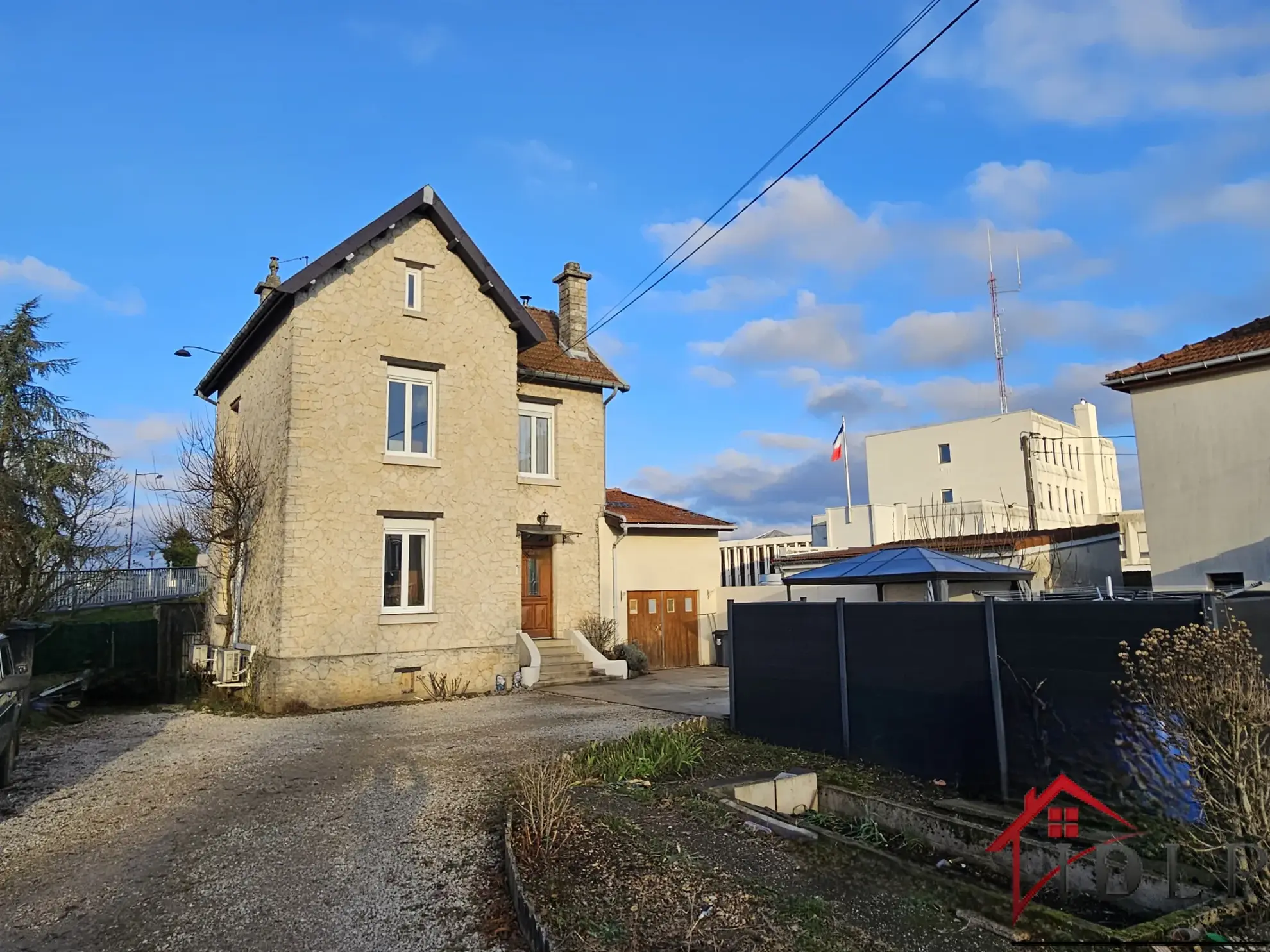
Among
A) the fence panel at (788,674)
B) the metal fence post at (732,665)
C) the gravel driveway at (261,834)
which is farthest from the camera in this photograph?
the metal fence post at (732,665)

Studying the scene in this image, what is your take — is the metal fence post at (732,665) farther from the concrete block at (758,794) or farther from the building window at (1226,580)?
the building window at (1226,580)

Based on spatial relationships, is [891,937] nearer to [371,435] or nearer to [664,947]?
[664,947]

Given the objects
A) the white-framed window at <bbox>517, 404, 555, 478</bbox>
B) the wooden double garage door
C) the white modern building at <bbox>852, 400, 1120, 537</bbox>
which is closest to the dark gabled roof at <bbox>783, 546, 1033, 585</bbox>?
the wooden double garage door

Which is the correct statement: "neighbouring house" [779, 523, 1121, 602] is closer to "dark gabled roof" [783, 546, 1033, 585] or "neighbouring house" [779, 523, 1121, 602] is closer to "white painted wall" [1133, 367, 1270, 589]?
"white painted wall" [1133, 367, 1270, 589]

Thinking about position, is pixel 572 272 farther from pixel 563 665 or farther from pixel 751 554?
pixel 751 554

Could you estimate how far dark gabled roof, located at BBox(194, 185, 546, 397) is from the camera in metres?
14.9

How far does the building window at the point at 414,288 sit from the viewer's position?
53.2ft

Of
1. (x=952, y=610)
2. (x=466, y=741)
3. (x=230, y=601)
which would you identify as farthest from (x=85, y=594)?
(x=952, y=610)

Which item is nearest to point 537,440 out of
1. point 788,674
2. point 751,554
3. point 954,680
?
point 788,674

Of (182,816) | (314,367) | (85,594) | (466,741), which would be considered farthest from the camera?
(85,594)

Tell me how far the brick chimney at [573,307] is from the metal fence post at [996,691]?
45.2 feet

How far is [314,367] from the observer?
48.8 feet

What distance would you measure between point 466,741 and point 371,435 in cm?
672

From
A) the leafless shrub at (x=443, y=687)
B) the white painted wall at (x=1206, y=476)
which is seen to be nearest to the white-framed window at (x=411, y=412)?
the leafless shrub at (x=443, y=687)
